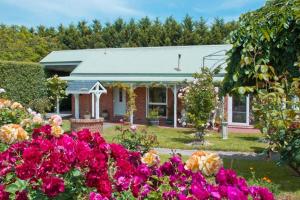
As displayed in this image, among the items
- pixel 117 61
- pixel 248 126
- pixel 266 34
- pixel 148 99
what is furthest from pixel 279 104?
pixel 117 61

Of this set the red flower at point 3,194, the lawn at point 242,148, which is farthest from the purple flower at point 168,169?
the lawn at point 242,148

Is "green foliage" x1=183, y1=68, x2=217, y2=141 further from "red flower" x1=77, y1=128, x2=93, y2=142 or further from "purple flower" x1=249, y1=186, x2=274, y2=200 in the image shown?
"purple flower" x1=249, y1=186, x2=274, y2=200

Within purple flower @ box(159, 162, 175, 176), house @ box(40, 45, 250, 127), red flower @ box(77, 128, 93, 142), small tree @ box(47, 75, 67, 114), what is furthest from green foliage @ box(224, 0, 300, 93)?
small tree @ box(47, 75, 67, 114)

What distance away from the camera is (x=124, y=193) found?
273cm

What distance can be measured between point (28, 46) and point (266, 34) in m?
31.2

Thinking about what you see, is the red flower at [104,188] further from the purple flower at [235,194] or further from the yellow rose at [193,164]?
the purple flower at [235,194]

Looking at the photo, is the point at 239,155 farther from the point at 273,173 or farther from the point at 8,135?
the point at 8,135

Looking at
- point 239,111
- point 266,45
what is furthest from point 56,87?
point 266,45

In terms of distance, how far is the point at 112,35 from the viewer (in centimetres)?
4478

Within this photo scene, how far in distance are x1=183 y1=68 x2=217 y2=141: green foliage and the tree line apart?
22265 millimetres

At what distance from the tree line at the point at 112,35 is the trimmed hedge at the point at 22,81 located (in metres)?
9.82

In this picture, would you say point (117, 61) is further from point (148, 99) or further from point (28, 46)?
point (28, 46)

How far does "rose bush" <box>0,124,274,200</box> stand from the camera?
2486 millimetres

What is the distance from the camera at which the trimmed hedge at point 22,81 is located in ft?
72.0
